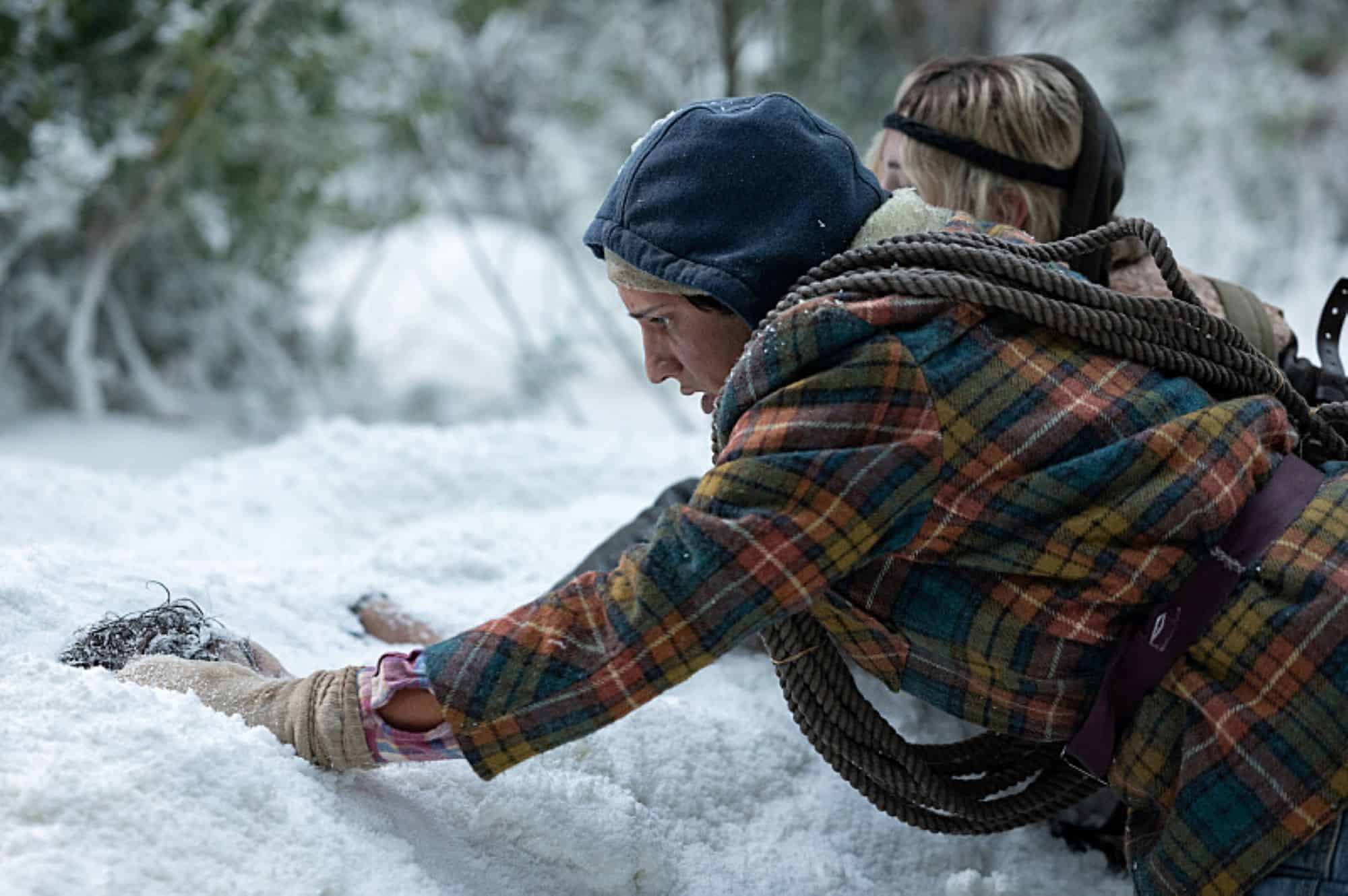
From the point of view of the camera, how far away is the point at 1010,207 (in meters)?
1.75

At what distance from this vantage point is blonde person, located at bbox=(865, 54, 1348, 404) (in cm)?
172

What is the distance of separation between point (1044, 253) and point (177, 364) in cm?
427

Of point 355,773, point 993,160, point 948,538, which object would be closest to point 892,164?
point 993,160

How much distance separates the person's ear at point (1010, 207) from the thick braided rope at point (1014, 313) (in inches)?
22.3

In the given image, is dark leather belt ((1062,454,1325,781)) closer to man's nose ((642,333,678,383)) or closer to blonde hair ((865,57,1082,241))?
man's nose ((642,333,678,383))

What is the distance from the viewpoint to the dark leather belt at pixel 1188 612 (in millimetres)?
999

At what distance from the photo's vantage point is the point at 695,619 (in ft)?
3.11

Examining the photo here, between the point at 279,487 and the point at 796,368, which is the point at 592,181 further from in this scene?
the point at 796,368

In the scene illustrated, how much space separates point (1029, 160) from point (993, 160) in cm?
5

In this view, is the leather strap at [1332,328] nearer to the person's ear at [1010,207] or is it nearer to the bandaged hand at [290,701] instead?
the person's ear at [1010,207]

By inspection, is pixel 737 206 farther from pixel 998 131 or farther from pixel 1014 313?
pixel 998 131

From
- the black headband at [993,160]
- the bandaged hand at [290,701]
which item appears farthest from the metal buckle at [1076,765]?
the black headband at [993,160]

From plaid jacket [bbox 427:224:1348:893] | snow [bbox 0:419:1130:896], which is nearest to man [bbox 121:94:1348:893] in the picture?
plaid jacket [bbox 427:224:1348:893]

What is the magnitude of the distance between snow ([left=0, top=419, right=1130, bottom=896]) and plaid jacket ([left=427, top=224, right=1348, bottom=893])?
6.9 inches
